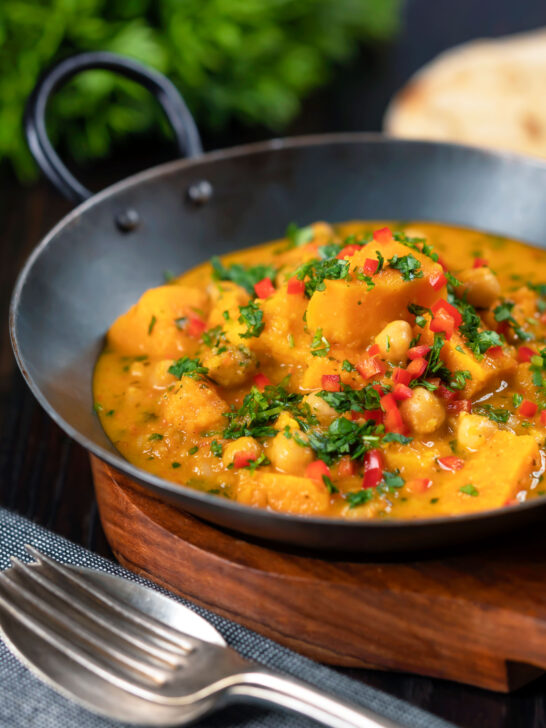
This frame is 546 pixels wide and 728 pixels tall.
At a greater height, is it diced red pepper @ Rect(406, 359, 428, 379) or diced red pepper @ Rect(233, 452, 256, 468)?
diced red pepper @ Rect(406, 359, 428, 379)

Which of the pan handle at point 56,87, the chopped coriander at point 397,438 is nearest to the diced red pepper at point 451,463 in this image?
the chopped coriander at point 397,438

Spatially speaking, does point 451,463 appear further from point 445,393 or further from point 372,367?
point 372,367

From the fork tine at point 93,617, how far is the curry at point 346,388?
21.3 inches

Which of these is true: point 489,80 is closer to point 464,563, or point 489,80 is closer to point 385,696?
point 464,563

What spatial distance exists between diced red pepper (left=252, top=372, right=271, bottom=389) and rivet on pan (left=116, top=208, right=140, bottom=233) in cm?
133

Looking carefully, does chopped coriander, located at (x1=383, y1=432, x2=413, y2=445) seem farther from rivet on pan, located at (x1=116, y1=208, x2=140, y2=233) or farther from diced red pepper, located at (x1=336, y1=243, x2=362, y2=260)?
rivet on pan, located at (x1=116, y1=208, x2=140, y2=233)

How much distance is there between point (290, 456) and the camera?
3127 millimetres

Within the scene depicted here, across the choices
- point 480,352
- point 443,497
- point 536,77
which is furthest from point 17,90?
point 443,497

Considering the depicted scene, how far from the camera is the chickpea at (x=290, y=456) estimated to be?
123 inches

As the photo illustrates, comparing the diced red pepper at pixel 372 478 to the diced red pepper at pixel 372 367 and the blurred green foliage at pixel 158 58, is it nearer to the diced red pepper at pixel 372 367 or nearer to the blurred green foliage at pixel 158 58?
the diced red pepper at pixel 372 367

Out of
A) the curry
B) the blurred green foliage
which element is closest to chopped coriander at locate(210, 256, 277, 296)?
the curry

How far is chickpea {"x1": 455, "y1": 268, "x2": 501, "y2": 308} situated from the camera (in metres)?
3.78

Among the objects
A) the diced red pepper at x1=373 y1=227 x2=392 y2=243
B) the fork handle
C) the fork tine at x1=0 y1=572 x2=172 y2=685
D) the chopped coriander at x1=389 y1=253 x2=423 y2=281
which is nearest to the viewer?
the fork handle

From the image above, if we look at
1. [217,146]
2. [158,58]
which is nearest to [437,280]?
[158,58]
